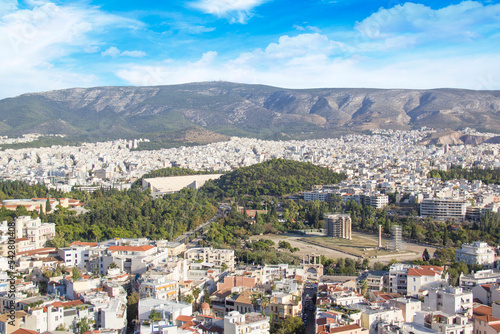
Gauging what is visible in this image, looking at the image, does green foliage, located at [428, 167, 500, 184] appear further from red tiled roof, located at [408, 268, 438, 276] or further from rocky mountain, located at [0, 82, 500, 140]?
rocky mountain, located at [0, 82, 500, 140]

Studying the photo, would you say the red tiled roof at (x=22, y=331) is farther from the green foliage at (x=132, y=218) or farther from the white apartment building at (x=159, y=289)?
the green foliage at (x=132, y=218)

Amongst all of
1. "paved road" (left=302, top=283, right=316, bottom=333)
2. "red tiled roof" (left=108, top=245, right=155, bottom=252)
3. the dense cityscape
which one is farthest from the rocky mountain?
"paved road" (left=302, top=283, right=316, bottom=333)

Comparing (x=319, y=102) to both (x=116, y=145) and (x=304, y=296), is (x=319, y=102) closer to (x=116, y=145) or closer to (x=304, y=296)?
(x=116, y=145)

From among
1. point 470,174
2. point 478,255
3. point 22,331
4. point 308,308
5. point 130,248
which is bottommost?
point 308,308

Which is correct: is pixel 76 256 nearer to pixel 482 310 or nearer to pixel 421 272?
pixel 421 272

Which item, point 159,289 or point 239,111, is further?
point 239,111

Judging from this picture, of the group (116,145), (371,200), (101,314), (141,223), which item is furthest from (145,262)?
(116,145)

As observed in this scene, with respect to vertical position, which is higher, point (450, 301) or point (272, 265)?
point (450, 301)

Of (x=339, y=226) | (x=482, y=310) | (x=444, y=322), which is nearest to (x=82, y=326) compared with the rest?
(x=444, y=322)
